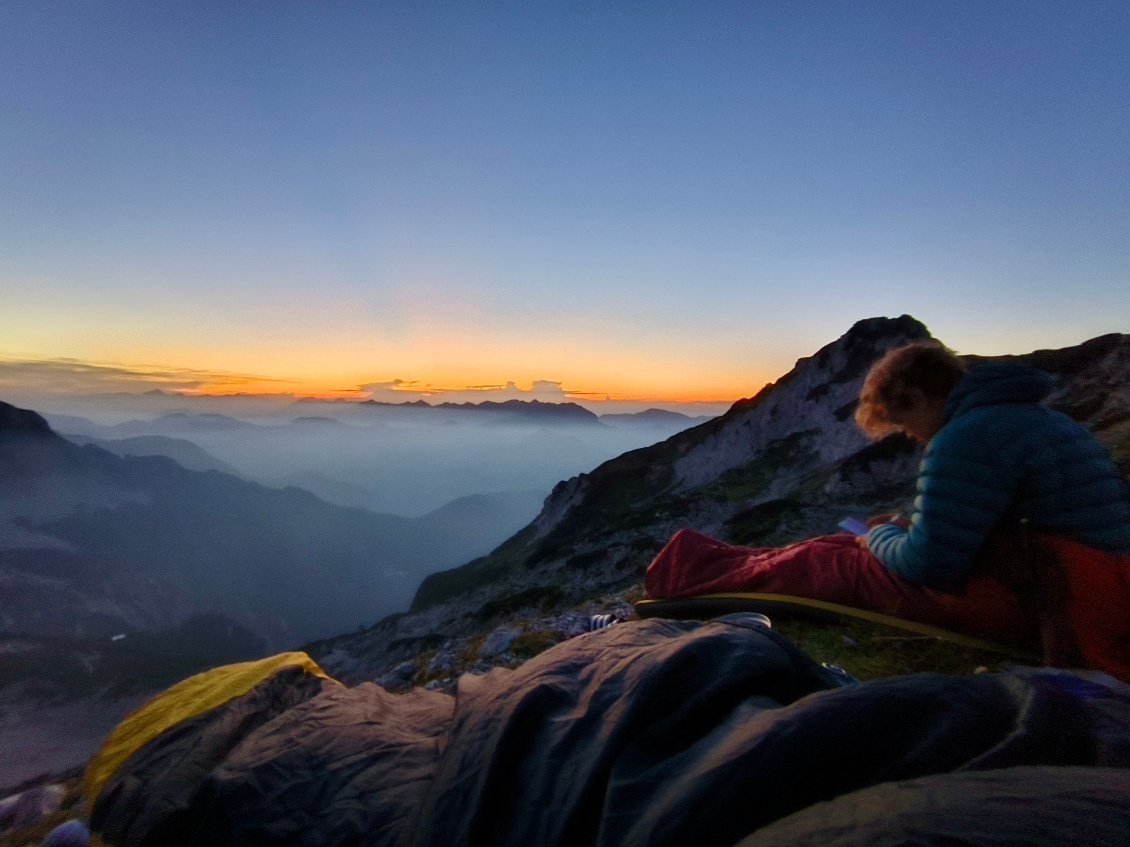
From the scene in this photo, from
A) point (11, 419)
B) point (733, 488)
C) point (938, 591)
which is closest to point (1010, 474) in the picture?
point (938, 591)

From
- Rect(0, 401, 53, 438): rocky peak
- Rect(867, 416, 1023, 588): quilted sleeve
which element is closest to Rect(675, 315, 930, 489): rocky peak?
Rect(867, 416, 1023, 588): quilted sleeve

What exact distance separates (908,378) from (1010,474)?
1.05 metres

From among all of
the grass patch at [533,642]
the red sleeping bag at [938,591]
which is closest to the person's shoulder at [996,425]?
the red sleeping bag at [938,591]

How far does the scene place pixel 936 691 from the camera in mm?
1746

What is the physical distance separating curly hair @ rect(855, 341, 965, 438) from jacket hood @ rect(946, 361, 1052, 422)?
0.65ft

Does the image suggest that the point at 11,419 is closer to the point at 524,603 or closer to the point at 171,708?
the point at 524,603

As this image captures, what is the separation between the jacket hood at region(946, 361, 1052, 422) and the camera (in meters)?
3.79

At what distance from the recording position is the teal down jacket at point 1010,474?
3.63 m

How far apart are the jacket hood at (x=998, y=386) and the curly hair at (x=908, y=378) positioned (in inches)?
7.8

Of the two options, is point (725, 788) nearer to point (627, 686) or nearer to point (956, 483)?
point (627, 686)

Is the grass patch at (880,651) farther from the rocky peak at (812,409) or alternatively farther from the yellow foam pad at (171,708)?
the rocky peak at (812,409)

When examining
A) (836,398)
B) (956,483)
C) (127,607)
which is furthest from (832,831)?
(127,607)

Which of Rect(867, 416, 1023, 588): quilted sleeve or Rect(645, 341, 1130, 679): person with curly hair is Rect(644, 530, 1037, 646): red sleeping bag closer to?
Rect(645, 341, 1130, 679): person with curly hair

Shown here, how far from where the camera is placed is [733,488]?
43.5 metres
